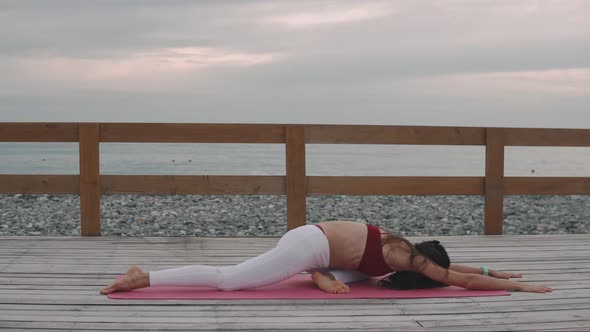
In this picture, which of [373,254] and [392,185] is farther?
[392,185]

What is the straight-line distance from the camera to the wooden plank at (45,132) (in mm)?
6164

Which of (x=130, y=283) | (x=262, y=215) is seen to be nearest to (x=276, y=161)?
(x=262, y=215)

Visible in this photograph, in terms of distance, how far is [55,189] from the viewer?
6.09 meters

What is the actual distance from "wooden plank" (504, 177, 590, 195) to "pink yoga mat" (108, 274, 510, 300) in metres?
2.71

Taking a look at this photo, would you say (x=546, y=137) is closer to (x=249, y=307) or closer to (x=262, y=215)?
(x=249, y=307)

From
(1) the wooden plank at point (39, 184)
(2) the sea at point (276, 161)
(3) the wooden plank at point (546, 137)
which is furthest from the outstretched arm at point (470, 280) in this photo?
(2) the sea at point (276, 161)

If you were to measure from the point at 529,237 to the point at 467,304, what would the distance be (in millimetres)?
2988

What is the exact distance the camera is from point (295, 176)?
20.2ft

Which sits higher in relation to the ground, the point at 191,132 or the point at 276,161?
the point at 191,132

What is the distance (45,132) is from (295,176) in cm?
218

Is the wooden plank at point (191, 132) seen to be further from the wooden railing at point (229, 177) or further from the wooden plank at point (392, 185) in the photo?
the wooden plank at point (392, 185)

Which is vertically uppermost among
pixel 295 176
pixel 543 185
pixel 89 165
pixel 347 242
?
pixel 89 165

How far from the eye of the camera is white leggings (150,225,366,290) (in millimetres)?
3846

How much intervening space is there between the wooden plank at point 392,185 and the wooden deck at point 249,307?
45.2 inches
